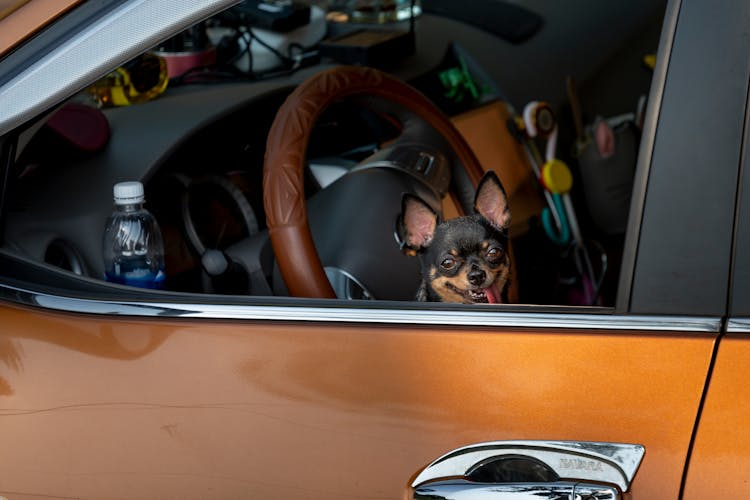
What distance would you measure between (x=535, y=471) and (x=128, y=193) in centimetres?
97

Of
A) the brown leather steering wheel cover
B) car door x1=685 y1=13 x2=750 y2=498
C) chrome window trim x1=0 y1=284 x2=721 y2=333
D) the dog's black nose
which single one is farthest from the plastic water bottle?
car door x1=685 y1=13 x2=750 y2=498

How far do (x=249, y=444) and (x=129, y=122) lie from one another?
1.23 meters

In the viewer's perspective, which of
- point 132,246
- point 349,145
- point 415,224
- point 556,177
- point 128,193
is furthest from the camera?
point 556,177

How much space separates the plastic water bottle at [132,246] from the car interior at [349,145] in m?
0.08

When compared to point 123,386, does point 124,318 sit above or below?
above

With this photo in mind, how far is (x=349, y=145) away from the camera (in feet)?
10.3

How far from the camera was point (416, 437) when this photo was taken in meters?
1.56

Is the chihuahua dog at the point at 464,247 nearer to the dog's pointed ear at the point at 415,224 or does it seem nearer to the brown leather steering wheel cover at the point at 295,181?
the dog's pointed ear at the point at 415,224

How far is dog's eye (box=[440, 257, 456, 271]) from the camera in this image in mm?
2314

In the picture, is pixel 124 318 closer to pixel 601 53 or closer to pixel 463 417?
pixel 463 417

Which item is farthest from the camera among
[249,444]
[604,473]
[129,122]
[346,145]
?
[346,145]

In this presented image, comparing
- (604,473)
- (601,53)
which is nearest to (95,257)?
(604,473)

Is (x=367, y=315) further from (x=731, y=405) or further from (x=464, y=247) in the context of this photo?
(x=464, y=247)

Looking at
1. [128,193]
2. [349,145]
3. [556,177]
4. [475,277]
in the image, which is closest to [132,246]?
[128,193]
